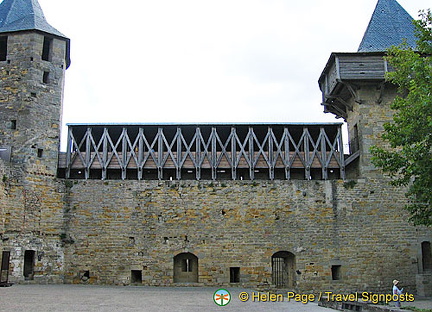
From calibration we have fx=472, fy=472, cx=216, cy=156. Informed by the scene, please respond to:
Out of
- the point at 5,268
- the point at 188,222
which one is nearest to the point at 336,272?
the point at 188,222

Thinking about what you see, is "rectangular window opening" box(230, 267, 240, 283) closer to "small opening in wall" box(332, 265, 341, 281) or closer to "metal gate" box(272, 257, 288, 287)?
"metal gate" box(272, 257, 288, 287)

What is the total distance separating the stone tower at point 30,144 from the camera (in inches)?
661

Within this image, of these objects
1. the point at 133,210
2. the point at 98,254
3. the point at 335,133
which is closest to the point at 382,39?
the point at 335,133

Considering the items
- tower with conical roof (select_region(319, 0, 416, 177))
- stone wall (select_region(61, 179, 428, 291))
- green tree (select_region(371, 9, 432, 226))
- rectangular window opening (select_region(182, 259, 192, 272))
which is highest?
tower with conical roof (select_region(319, 0, 416, 177))

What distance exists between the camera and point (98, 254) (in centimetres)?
1769

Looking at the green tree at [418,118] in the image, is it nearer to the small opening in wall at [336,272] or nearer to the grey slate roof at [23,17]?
the small opening in wall at [336,272]

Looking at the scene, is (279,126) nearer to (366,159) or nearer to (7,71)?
(366,159)

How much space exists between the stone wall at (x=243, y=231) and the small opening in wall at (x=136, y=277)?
25 centimetres

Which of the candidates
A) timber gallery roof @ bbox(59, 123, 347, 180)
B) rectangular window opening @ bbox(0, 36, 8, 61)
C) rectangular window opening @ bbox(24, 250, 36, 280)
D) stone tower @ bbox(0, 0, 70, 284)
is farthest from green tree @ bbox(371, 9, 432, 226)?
rectangular window opening @ bbox(0, 36, 8, 61)

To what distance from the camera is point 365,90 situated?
19141 mm

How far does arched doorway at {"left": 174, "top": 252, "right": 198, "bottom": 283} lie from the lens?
1822cm

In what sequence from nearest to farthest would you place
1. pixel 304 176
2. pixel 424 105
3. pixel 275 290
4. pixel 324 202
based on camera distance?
pixel 424 105 < pixel 275 290 < pixel 324 202 < pixel 304 176

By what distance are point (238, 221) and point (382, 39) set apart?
9886 millimetres

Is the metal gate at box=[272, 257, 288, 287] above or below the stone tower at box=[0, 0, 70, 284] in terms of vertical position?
below
